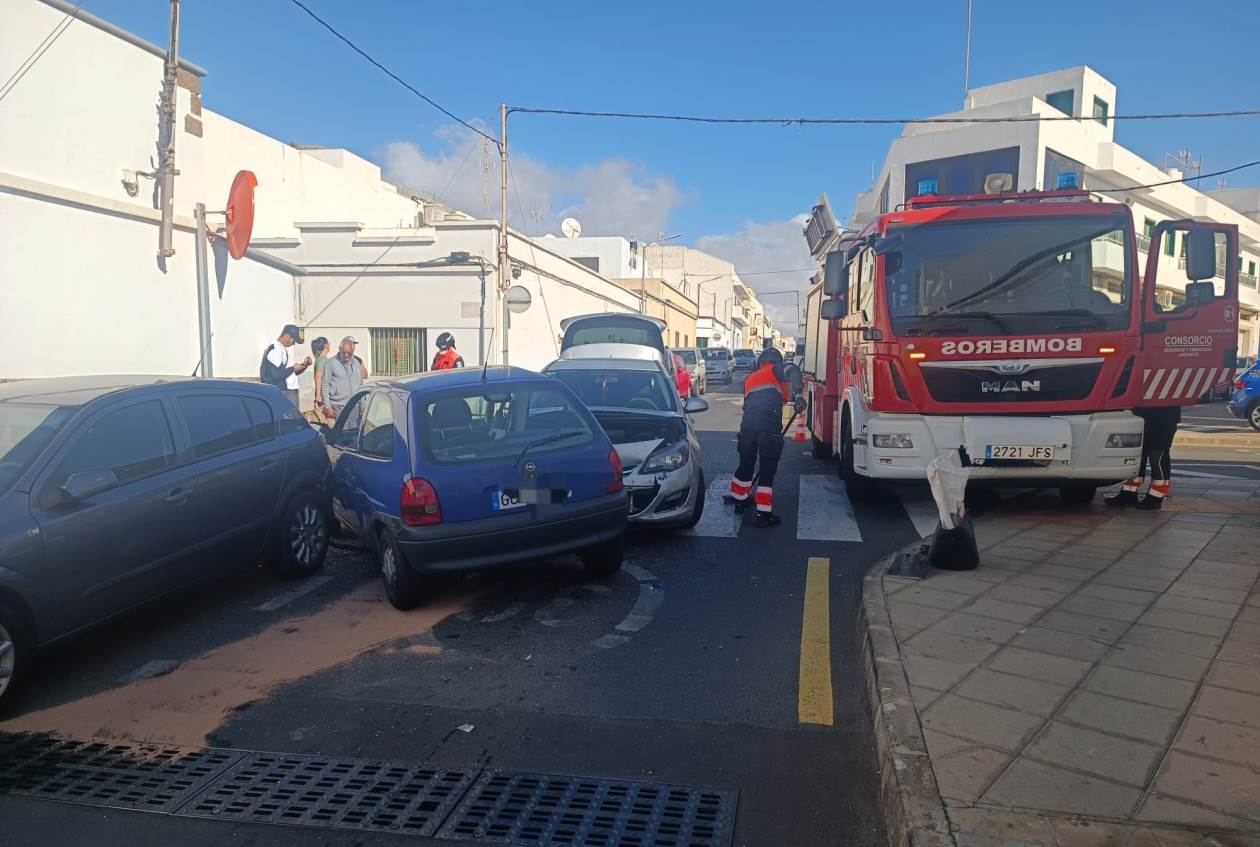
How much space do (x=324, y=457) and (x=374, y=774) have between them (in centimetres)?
371

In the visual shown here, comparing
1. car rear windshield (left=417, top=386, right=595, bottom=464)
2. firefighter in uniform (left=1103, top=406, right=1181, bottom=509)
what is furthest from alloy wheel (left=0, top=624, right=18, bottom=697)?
firefighter in uniform (left=1103, top=406, right=1181, bottom=509)

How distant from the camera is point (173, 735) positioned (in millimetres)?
3898

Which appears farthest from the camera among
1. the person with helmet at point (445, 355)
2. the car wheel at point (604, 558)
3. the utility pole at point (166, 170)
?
the utility pole at point (166, 170)

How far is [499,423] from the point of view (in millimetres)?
6020

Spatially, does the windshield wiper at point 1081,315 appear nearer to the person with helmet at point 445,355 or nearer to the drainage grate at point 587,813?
the drainage grate at point 587,813

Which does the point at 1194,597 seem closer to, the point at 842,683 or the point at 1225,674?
the point at 1225,674

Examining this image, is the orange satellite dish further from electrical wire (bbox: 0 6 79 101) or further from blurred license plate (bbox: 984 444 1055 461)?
blurred license plate (bbox: 984 444 1055 461)

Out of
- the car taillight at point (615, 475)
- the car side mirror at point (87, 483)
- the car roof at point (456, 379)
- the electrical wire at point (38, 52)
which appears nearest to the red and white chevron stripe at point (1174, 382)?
the car taillight at point (615, 475)

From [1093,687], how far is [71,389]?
5.98m

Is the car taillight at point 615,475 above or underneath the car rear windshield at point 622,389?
underneath

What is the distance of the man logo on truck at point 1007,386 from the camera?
7.23m

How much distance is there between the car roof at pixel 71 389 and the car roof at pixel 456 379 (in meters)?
1.42

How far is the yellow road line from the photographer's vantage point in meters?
4.02

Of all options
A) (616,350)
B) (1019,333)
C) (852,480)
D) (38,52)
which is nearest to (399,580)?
(852,480)
